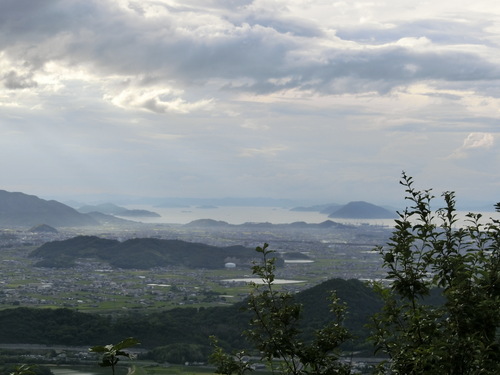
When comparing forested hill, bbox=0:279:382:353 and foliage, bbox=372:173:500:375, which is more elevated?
foliage, bbox=372:173:500:375

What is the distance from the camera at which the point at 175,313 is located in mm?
117875

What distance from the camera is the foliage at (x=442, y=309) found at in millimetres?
12445

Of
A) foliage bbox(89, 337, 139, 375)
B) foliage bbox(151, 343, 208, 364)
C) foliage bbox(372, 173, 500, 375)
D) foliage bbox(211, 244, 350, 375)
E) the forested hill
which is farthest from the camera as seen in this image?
the forested hill

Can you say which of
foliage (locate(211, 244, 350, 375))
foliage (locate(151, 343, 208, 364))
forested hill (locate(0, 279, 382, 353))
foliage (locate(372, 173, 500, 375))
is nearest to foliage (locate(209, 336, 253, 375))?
foliage (locate(211, 244, 350, 375))

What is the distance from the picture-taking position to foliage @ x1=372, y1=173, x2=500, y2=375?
12445 millimetres

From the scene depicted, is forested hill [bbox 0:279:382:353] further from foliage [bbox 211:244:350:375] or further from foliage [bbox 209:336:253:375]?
foliage [bbox 209:336:253:375]

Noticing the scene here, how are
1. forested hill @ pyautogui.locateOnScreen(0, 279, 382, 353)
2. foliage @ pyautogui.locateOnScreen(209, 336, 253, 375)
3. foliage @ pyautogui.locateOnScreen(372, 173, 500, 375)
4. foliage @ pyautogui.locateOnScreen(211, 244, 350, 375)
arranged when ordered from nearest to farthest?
foliage @ pyautogui.locateOnScreen(372, 173, 500, 375), foliage @ pyautogui.locateOnScreen(211, 244, 350, 375), foliage @ pyautogui.locateOnScreen(209, 336, 253, 375), forested hill @ pyautogui.locateOnScreen(0, 279, 382, 353)

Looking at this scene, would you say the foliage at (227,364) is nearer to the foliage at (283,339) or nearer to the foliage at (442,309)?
the foliage at (283,339)

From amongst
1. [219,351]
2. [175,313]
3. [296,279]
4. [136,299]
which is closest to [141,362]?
[175,313]

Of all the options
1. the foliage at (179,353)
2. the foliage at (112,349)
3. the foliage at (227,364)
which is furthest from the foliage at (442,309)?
the foliage at (179,353)

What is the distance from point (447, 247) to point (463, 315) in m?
2.06

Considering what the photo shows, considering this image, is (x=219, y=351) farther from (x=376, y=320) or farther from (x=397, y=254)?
(x=397, y=254)

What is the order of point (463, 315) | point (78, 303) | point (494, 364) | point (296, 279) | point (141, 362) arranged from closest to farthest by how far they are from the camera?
point (494, 364) < point (463, 315) < point (141, 362) < point (78, 303) < point (296, 279)

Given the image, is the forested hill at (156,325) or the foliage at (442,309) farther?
the forested hill at (156,325)
